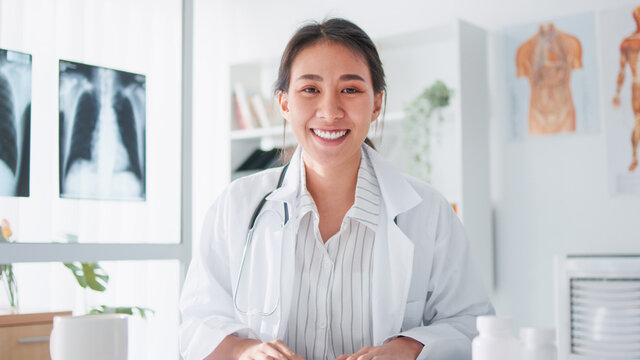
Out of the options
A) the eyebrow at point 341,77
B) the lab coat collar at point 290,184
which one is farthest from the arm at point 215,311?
the eyebrow at point 341,77

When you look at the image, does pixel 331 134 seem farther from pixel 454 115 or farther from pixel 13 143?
pixel 454 115

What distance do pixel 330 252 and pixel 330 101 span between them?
1.07ft

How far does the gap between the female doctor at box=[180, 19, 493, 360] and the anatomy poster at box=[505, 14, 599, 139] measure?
187 centimetres

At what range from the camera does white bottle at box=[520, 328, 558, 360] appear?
786 millimetres

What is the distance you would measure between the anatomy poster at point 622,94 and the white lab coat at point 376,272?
1817 mm

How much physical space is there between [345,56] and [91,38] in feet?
1.85

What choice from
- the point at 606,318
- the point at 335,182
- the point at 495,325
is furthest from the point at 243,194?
the point at 606,318

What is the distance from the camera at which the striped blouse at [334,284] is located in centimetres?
140

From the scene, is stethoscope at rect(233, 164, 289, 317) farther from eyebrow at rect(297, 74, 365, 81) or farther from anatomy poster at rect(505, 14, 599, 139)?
anatomy poster at rect(505, 14, 599, 139)

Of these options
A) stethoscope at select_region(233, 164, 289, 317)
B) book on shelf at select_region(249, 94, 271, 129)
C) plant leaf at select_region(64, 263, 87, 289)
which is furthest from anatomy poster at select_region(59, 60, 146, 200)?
book on shelf at select_region(249, 94, 271, 129)

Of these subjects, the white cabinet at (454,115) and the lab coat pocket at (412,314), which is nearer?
the lab coat pocket at (412,314)

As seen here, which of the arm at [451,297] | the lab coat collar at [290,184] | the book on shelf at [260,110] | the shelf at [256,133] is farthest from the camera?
the book on shelf at [260,110]

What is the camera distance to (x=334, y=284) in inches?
55.9

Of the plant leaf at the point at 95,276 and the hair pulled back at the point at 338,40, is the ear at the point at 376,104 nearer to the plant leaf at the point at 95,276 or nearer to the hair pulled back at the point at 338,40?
the hair pulled back at the point at 338,40
